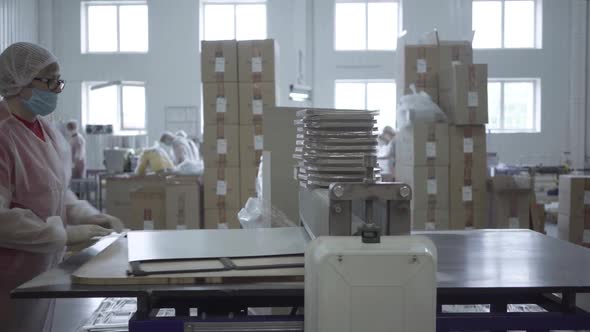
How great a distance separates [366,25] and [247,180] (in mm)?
5728

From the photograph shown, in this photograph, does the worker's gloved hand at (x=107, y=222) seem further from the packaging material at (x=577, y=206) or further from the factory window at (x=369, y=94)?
the factory window at (x=369, y=94)

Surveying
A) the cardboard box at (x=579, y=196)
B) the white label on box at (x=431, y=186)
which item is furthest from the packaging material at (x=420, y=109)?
the cardboard box at (x=579, y=196)

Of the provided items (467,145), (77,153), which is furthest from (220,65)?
(77,153)

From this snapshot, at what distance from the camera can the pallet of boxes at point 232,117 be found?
4395 millimetres

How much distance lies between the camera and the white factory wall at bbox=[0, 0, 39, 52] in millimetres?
8359

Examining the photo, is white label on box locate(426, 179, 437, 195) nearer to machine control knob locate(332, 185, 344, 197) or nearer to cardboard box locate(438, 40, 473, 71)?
cardboard box locate(438, 40, 473, 71)

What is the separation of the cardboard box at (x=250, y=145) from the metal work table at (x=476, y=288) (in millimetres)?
2764

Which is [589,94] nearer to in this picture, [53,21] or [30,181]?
[53,21]

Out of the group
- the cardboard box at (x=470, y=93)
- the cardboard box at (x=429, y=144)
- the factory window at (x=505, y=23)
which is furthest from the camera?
the factory window at (x=505, y=23)

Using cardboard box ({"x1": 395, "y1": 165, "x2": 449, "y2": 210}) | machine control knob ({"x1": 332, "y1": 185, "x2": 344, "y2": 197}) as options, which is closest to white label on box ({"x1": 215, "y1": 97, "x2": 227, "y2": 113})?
cardboard box ({"x1": 395, "y1": 165, "x2": 449, "y2": 210})

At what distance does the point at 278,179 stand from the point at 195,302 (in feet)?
3.13

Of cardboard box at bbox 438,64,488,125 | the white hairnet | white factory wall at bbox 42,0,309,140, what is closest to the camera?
the white hairnet

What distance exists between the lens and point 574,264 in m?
1.53

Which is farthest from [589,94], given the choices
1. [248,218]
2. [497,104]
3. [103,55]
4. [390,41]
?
[248,218]
